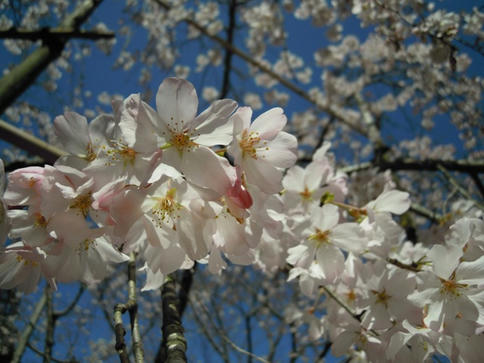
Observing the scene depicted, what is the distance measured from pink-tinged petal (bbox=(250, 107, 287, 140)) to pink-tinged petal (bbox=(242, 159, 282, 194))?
0.08m

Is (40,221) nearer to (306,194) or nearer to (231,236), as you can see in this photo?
(231,236)

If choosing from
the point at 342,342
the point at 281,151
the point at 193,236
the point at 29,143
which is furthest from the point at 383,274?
the point at 29,143

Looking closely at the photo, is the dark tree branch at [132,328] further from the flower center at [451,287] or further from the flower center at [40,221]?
the flower center at [451,287]

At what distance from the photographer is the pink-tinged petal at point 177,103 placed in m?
0.85

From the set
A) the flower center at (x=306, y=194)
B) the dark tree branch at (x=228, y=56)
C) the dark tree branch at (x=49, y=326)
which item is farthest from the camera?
the dark tree branch at (x=228, y=56)

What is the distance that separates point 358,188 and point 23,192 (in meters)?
3.54

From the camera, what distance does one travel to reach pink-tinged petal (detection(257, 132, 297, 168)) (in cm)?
96

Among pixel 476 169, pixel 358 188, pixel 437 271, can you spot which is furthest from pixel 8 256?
pixel 476 169

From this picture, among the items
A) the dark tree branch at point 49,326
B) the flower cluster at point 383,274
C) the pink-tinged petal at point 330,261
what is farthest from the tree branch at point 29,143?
the dark tree branch at point 49,326

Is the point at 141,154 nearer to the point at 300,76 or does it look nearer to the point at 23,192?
the point at 23,192

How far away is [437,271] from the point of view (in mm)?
1130

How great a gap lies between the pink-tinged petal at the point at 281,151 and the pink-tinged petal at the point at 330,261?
56 centimetres

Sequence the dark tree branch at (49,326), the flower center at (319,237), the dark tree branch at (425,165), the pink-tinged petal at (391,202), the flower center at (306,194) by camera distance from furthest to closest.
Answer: the dark tree branch at (49,326)
the dark tree branch at (425,165)
the flower center at (306,194)
the pink-tinged petal at (391,202)
the flower center at (319,237)

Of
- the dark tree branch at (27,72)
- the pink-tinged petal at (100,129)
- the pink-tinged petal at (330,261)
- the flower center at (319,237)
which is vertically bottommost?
the pink-tinged petal at (330,261)
